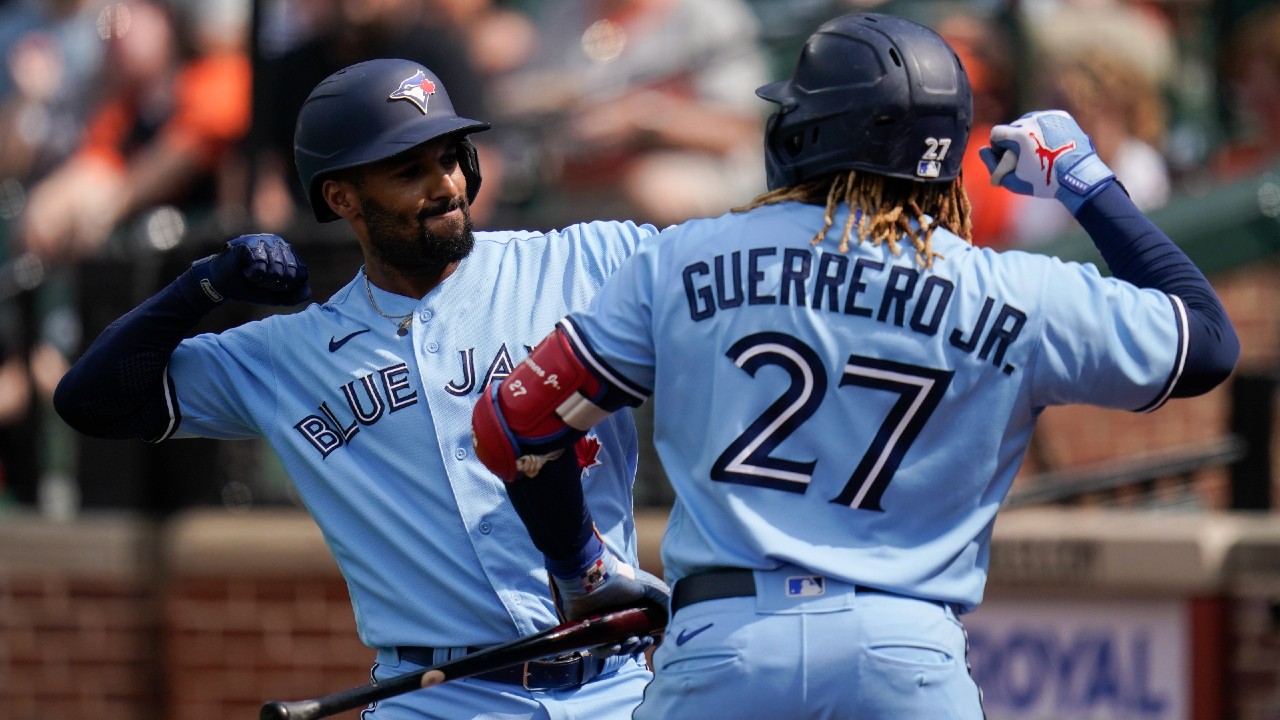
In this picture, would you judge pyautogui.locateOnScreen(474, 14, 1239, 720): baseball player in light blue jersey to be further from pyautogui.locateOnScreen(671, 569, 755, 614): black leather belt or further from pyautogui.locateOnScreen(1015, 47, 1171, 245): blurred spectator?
pyautogui.locateOnScreen(1015, 47, 1171, 245): blurred spectator

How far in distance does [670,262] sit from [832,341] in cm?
31

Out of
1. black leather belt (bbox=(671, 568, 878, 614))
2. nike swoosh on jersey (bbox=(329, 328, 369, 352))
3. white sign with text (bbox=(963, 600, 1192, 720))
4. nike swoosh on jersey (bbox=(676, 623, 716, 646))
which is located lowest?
white sign with text (bbox=(963, 600, 1192, 720))

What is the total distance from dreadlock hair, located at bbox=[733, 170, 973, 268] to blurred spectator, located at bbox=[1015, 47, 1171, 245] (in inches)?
181

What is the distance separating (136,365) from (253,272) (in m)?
0.33

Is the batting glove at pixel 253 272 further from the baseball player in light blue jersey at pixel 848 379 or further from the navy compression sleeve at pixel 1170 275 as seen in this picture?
the navy compression sleeve at pixel 1170 275

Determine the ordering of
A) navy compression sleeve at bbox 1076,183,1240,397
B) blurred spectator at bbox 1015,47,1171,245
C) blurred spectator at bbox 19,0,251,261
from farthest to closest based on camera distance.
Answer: blurred spectator at bbox 19,0,251,261 → blurred spectator at bbox 1015,47,1171,245 → navy compression sleeve at bbox 1076,183,1240,397

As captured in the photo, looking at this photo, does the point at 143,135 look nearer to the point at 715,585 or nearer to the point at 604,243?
the point at 604,243

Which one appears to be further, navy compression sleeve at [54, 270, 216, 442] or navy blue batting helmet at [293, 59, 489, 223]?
navy compression sleeve at [54, 270, 216, 442]

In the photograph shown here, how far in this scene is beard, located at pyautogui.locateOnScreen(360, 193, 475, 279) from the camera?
3547 millimetres

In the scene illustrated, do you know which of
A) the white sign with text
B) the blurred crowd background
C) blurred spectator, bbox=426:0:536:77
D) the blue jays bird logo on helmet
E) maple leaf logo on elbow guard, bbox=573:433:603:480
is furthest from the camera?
blurred spectator, bbox=426:0:536:77

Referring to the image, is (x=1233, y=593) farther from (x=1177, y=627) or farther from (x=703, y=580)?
(x=703, y=580)

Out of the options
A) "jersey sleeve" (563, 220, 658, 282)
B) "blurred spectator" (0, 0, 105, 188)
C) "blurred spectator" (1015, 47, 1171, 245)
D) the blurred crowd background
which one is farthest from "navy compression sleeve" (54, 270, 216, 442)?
"blurred spectator" (0, 0, 105, 188)

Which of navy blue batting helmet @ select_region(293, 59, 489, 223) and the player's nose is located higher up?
navy blue batting helmet @ select_region(293, 59, 489, 223)

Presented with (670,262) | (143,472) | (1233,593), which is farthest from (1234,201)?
(670,262)
